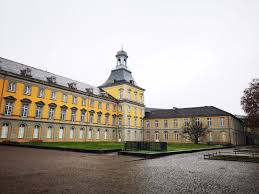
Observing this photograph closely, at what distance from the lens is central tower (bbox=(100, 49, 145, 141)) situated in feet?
166

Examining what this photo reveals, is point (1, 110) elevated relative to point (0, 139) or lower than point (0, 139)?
elevated

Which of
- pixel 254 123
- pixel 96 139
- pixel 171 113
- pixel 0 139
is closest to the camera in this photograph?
pixel 0 139

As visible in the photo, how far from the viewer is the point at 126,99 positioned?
51.1m

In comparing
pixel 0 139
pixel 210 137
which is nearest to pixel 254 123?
pixel 210 137

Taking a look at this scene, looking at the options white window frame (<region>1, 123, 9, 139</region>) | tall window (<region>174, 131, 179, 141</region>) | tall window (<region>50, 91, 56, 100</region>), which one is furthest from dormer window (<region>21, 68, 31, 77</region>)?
tall window (<region>174, 131, 179, 141</region>)

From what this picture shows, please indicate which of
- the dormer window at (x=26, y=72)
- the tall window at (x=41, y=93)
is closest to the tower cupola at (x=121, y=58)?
the tall window at (x=41, y=93)

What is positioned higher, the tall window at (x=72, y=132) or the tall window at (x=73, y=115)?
the tall window at (x=73, y=115)

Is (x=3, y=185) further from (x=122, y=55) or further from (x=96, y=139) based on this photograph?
(x=122, y=55)

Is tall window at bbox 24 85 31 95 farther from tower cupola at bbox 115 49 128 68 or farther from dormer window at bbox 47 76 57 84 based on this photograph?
tower cupola at bbox 115 49 128 68

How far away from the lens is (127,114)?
168ft

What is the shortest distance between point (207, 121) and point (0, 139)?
43079mm

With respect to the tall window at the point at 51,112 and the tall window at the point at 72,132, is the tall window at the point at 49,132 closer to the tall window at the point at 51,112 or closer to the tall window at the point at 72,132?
the tall window at the point at 51,112

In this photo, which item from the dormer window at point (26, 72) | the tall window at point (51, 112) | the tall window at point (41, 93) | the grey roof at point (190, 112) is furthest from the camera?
the grey roof at point (190, 112)

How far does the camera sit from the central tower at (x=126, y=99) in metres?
50.5
